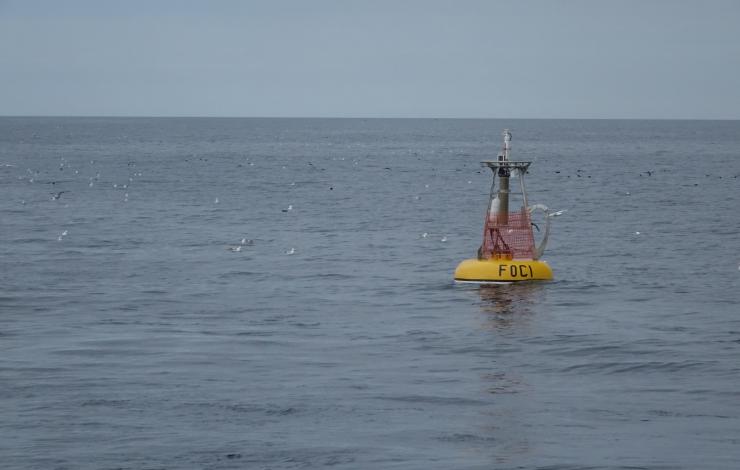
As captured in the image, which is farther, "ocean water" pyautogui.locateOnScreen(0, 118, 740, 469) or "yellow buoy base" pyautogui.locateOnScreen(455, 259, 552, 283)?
"yellow buoy base" pyautogui.locateOnScreen(455, 259, 552, 283)

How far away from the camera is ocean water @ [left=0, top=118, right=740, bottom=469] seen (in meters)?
23.4

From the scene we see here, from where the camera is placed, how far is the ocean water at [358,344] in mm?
23375

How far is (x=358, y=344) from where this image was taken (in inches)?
1303

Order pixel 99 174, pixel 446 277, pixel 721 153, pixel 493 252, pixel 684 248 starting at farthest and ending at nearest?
pixel 721 153 → pixel 99 174 → pixel 684 248 → pixel 446 277 → pixel 493 252

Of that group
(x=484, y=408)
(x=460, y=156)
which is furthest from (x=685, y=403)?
(x=460, y=156)

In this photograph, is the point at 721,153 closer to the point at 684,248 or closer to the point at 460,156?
the point at 460,156

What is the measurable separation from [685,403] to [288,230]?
135ft

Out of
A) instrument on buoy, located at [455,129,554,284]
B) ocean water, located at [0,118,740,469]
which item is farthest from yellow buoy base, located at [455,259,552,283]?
ocean water, located at [0,118,740,469]

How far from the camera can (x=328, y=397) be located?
88.0 ft

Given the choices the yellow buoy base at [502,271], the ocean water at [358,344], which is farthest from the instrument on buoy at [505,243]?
the ocean water at [358,344]

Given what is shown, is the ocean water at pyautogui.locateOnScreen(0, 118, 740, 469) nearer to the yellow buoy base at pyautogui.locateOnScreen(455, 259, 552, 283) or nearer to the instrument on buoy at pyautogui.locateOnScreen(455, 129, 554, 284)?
the yellow buoy base at pyautogui.locateOnScreen(455, 259, 552, 283)

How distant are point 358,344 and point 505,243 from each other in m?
9.12

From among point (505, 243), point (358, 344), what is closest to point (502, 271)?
point (505, 243)

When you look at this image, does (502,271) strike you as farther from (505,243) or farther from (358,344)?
(358,344)
